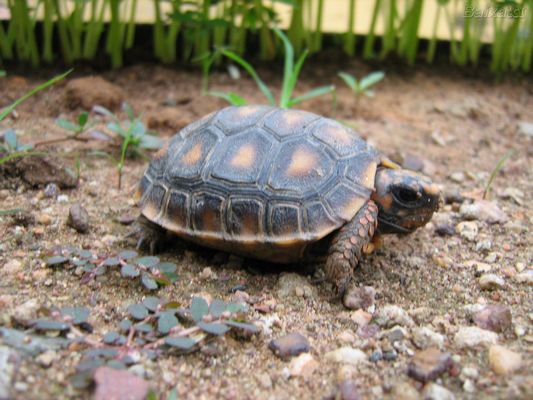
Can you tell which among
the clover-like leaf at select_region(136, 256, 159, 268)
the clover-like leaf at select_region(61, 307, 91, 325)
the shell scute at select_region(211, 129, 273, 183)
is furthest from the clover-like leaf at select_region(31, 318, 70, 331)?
the shell scute at select_region(211, 129, 273, 183)

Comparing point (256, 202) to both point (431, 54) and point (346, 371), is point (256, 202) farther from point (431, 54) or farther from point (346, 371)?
point (431, 54)

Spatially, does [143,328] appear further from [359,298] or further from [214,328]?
[359,298]

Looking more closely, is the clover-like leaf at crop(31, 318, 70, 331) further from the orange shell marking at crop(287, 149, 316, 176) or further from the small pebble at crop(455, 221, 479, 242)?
the small pebble at crop(455, 221, 479, 242)

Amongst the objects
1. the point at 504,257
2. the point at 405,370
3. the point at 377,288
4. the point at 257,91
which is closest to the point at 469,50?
the point at 257,91

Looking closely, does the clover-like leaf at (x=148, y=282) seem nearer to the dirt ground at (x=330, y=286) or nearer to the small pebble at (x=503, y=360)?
the dirt ground at (x=330, y=286)

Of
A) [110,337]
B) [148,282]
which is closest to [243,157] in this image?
[148,282]
